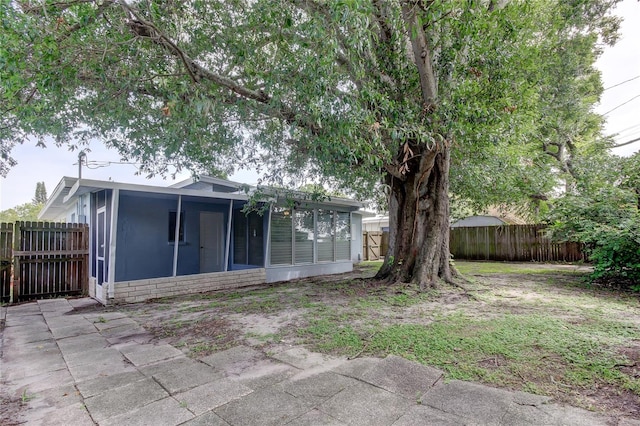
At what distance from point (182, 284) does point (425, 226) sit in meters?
5.60

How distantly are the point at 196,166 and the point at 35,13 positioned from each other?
3816mm

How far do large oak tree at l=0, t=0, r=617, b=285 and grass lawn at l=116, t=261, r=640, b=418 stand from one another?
1.58m

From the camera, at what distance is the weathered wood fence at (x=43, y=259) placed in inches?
259

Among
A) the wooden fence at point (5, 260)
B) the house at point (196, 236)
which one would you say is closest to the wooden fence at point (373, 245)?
the house at point (196, 236)

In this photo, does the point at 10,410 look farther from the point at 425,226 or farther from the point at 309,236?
the point at 309,236

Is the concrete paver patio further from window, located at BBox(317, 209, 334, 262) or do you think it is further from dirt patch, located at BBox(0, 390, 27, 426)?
window, located at BBox(317, 209, 334, 262)

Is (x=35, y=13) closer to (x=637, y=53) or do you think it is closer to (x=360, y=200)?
(x=360, y=200)

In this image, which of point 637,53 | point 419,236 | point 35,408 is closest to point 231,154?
point 419,236

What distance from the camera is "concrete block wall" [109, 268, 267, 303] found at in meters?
6.40

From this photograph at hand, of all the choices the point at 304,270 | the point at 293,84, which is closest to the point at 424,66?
the point at 293,84

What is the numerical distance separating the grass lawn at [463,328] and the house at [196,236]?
1020 mm

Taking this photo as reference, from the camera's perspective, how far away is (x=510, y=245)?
13391mm

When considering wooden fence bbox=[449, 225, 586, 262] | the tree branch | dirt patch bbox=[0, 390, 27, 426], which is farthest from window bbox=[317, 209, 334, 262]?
dirt patch bbox=[0, 390, 27, 426]

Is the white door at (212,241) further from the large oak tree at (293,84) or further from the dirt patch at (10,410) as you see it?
the dirt patch at (10,410)
